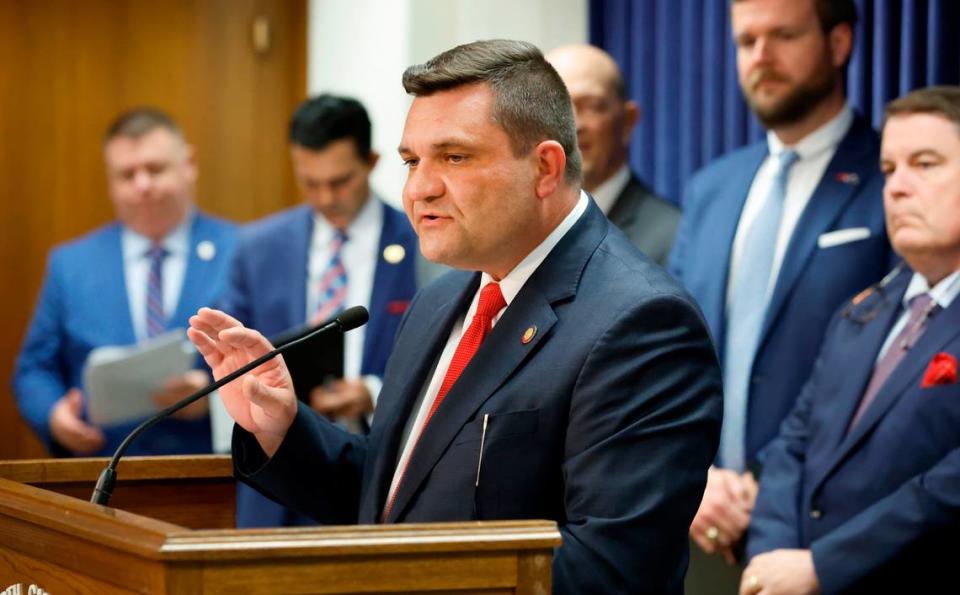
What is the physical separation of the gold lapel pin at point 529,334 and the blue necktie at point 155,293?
2743 millimetres

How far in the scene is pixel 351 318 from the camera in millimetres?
2295

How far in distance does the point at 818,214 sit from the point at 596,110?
2.63 feet

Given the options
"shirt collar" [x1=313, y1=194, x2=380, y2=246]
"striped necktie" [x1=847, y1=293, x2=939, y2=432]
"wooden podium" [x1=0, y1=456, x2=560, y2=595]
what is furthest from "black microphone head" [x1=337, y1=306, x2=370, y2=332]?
"shirt collar" [x1=313, y1=194, x2=380, y2=246]

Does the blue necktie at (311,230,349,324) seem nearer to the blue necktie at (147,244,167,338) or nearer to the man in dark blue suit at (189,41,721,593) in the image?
the blue necktie at (147,244,167,338)

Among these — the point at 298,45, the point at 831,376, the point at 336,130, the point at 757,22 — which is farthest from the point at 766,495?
the point at 298,45

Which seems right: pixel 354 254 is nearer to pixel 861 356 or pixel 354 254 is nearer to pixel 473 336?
pixel 861 356

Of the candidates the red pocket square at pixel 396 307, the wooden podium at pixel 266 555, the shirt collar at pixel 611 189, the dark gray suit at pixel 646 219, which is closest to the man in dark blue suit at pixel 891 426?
the dark gray suit at pixel 646 219

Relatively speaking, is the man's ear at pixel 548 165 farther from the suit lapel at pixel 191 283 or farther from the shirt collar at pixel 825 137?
the suit lapel at pixel 191 283

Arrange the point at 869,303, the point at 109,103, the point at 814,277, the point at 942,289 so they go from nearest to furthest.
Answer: the point at 942,289 < the point at 869,303 < the point at 814,277 < the point at 109,103

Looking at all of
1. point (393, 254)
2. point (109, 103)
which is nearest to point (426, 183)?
point (393, 254)

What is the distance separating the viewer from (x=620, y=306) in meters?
2.24

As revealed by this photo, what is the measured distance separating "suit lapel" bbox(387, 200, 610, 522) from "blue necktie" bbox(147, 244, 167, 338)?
2.69 m

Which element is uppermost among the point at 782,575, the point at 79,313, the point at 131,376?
the point at 79,313

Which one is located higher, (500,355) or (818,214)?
(818,214)
